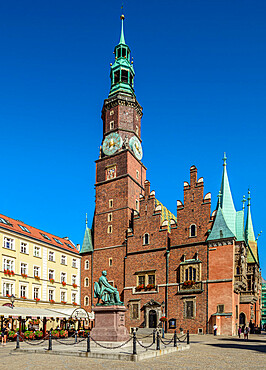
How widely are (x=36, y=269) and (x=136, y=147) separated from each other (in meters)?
20.9

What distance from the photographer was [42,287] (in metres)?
44.9

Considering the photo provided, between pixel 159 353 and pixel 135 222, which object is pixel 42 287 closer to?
pixel 135 222

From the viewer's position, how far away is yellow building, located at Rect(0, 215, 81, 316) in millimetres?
40250

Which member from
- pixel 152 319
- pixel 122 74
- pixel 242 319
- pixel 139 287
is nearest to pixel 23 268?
pixel 139 287

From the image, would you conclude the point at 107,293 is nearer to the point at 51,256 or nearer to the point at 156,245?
the point at 156,245

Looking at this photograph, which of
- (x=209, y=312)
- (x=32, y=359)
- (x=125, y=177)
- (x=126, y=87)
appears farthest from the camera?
(x=126, y=87)

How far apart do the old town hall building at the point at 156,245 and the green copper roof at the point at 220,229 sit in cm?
10

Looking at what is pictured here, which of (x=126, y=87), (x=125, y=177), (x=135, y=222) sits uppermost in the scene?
(x=126, y=87)

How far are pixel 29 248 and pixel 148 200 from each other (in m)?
14.6

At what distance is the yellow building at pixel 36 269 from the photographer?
40.2 metres

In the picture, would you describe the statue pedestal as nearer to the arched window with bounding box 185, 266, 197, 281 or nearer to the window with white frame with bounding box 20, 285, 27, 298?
the arched window with bounding box 185, 266, 197, 281

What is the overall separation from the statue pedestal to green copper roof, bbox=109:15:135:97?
3971 cm

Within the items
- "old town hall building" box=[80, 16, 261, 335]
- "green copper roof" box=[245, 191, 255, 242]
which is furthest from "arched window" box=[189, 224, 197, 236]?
"green copper roof" box=[245, 191, 255, 242]

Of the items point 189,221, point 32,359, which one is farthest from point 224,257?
point 32,359
